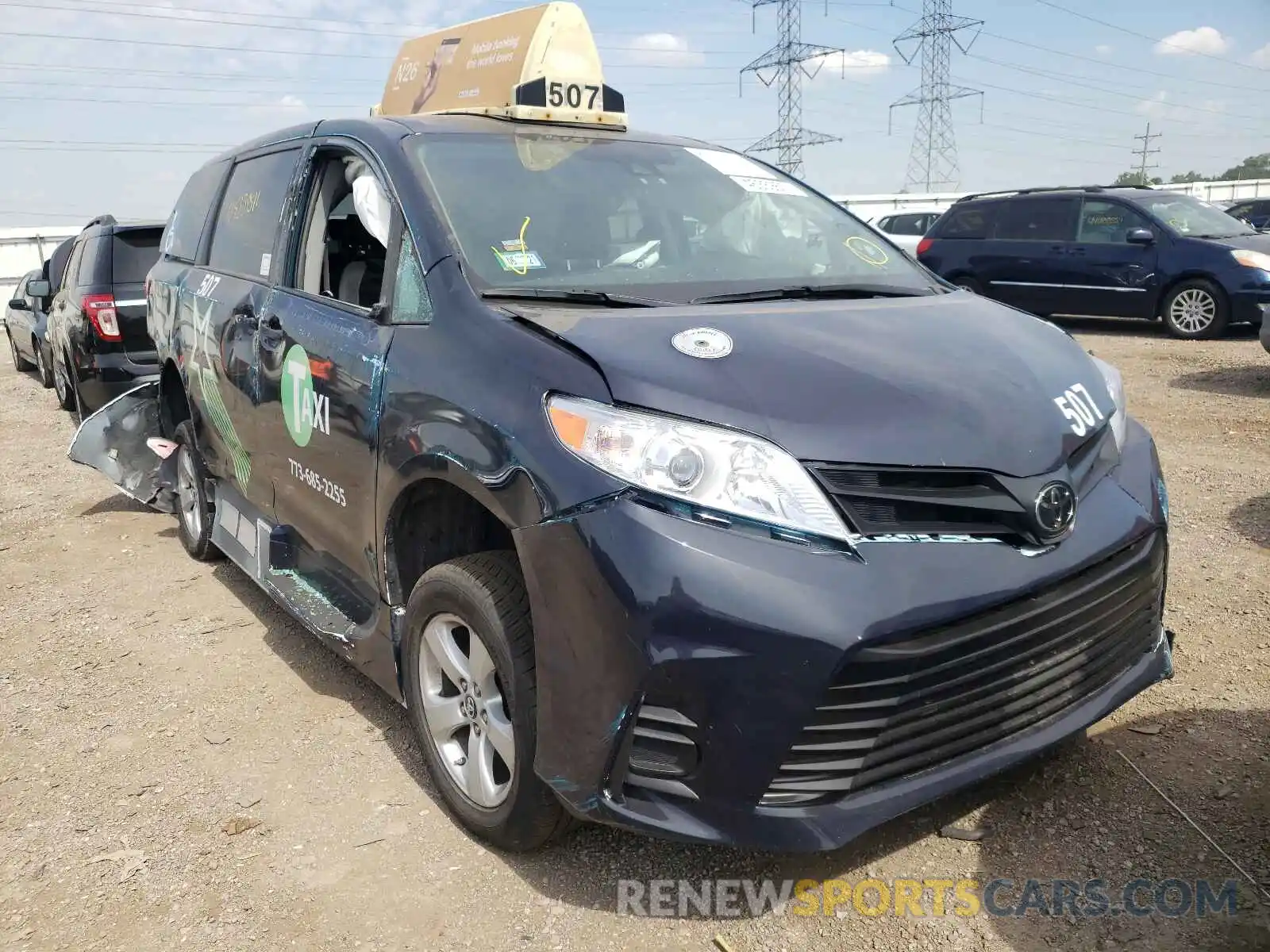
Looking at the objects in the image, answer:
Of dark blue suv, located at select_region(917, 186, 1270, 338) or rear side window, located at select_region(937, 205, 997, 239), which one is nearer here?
dark blue suv, located at select_region(917, 186, 1270, 338)

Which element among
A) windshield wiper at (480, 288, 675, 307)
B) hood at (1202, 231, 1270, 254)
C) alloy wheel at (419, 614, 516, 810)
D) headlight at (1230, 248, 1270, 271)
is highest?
windshield wiper at (480, 288, 675, 307)

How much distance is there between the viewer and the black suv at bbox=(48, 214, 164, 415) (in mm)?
7340

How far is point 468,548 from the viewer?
2682mm

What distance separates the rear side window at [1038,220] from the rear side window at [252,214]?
1011cm

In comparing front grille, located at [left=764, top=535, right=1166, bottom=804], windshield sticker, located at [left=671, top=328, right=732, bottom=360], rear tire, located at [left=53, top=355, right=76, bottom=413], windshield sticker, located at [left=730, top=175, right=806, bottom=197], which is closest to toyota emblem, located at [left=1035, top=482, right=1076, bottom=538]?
front grille, located at [left=764, top=535, right=1166, bottom=804]

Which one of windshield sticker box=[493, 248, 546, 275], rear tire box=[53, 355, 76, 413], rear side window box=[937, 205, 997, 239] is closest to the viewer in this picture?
windshield sticker box=[493, 248, 546, 275]

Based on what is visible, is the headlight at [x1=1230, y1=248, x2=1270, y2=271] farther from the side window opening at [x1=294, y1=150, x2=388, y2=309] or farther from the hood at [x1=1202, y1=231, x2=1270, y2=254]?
the side window opening at [x1=294, y1=150, x2=388, y2=309]

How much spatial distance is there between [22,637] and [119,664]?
655 mm

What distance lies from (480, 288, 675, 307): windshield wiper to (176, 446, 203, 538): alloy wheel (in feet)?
9.00

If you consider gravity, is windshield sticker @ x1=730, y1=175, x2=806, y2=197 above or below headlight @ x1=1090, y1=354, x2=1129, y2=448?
above

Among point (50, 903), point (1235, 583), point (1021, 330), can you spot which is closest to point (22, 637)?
point (50, 903)

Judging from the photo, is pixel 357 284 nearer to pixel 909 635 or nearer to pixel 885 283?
pixel 885 283

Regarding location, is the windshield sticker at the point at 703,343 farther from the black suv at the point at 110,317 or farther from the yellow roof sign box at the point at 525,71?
the black suv at the point at 110,317

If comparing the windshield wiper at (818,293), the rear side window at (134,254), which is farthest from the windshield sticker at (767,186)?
the rear side window at (134,254)
